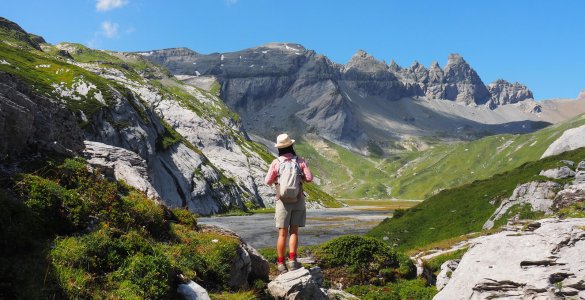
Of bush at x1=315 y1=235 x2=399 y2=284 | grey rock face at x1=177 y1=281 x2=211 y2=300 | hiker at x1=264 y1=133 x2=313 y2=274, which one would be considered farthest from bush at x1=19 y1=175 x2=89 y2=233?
bush at x1=315 y1=235 x2=399 y2=284

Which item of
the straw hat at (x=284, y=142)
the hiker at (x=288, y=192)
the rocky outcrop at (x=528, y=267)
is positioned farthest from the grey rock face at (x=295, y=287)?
the rocky outcrop at (x=528, y=267)

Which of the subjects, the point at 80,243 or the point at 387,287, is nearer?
the point at 80,243

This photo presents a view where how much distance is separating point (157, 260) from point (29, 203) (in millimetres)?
4175

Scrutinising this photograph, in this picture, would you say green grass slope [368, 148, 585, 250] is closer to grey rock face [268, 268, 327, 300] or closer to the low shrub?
the low shrub

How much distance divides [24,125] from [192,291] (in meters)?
9.76

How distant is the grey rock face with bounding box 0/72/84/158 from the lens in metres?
14.9

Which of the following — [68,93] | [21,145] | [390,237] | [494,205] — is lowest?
[390,237]

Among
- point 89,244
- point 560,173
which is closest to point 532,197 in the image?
point 560,173

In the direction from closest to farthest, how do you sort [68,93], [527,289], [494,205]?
[527,289], [494,205], [68,93]

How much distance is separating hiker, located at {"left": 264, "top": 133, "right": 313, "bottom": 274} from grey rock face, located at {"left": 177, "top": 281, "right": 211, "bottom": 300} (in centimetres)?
334

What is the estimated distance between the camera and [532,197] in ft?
153

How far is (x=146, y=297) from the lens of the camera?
10.5m

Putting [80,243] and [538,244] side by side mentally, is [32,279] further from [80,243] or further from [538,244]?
[538,244]

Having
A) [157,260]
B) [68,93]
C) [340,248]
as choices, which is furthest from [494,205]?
[68,93]
